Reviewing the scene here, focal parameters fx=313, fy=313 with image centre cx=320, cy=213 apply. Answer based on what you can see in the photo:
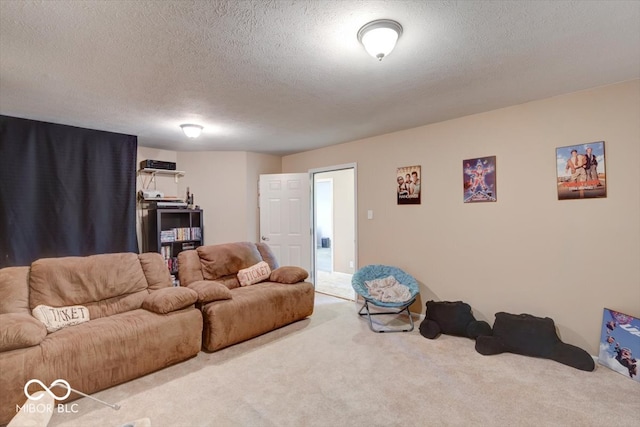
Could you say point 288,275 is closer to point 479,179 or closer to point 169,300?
point 169,300

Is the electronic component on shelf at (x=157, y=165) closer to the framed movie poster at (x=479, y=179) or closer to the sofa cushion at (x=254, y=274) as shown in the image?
the sofa cushion at (x=254, y=274)

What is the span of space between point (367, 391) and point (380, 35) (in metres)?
2.31

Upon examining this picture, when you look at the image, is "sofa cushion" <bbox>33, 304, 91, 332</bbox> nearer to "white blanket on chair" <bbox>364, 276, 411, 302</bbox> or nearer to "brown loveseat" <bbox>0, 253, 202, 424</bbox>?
"brown loveseat" <bbox>0, 253, 202, 424</bbox>

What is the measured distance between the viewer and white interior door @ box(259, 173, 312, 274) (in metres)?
Answer: 5.01

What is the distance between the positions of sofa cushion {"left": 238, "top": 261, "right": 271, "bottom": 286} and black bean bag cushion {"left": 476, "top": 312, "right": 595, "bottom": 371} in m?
2.38

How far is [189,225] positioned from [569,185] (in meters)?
4.74

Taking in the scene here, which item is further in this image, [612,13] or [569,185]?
[569,185]

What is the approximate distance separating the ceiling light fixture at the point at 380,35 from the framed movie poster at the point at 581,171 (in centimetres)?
204

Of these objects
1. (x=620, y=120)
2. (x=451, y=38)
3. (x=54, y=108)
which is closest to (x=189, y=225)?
(x=54, y=108)

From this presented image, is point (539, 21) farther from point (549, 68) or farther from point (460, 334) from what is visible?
point (460, 334)

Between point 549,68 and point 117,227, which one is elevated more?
point 549,68

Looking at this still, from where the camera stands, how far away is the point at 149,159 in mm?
4551

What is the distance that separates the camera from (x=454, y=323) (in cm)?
315

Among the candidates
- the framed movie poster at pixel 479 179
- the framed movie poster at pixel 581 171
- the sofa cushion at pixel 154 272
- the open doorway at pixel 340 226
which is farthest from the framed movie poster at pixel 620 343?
the sofa cushion at pixel 154 272
